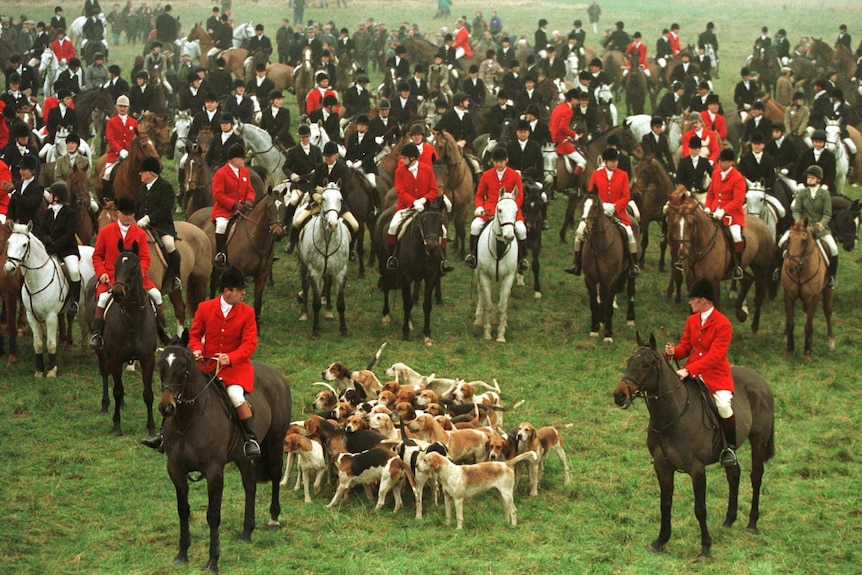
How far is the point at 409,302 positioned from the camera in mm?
17203

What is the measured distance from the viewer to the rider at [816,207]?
17.5 m

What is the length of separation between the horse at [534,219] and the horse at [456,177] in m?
1.71

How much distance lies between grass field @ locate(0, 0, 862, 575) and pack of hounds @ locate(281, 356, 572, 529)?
26cm

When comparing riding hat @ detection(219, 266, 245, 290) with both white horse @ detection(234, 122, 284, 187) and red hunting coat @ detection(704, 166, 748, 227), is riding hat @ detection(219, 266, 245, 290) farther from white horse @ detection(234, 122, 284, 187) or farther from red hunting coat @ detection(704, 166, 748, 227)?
white horse @ detection(234, 122, 284, 187)

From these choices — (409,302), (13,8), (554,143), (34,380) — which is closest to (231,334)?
(34,380)

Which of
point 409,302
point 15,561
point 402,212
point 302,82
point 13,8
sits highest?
point 13,8

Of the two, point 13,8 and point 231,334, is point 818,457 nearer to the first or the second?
point 231,334

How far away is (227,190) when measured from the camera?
17.4 m

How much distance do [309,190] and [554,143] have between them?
22.4 feet

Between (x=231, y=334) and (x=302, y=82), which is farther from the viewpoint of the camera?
(x=302, y=82)

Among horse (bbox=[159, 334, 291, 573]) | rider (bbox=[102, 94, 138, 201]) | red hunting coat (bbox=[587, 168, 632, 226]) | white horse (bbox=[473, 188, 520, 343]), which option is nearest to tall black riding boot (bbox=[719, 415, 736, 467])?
horse (bbox=[159, 334, 291, 573])

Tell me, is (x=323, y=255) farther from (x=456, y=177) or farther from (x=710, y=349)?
(x=710, y=349)

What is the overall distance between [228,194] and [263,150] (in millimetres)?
4747

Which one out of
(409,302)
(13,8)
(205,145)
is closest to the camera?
(409,302)
